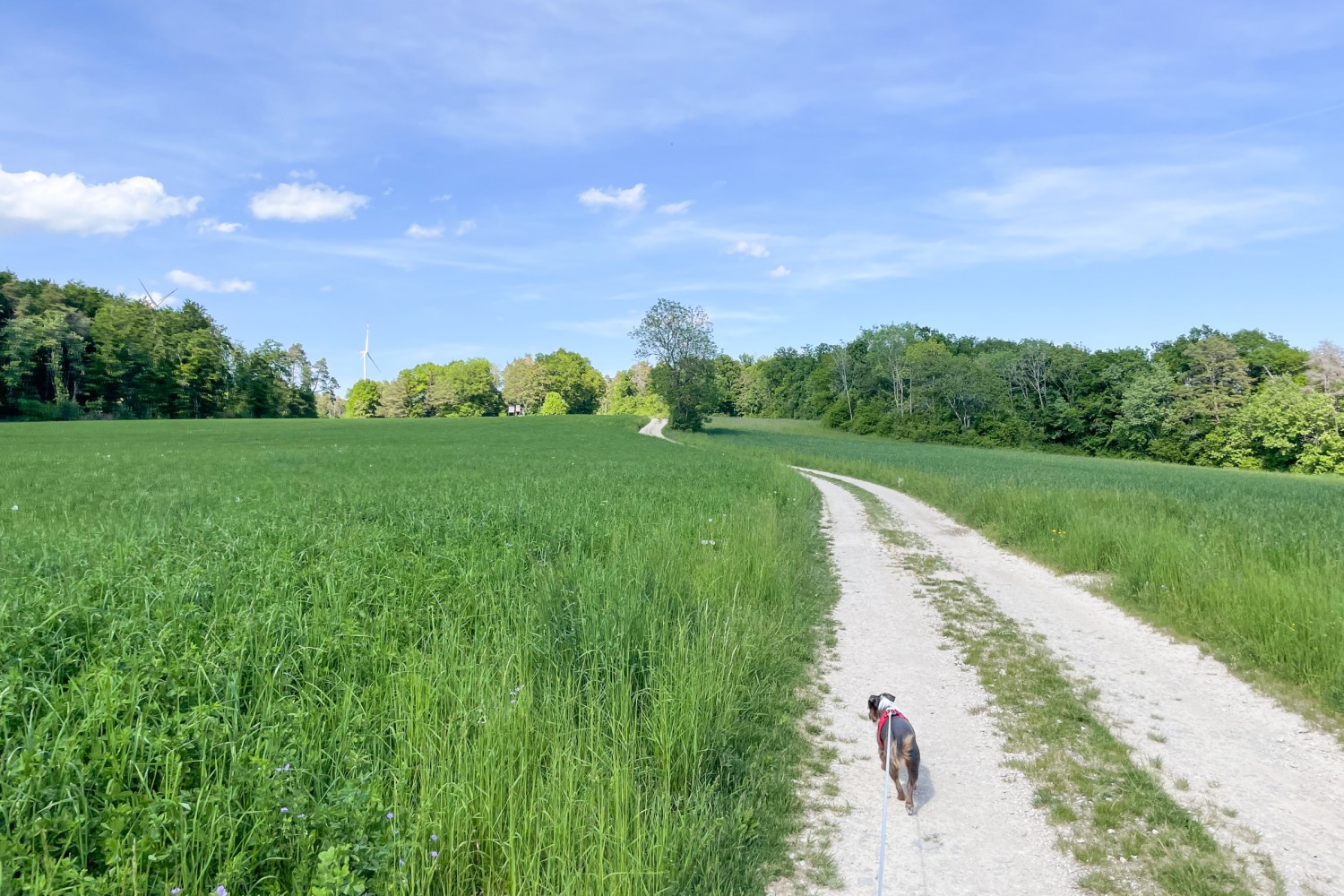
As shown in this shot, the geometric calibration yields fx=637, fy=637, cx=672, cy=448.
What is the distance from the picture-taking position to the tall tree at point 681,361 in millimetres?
84812

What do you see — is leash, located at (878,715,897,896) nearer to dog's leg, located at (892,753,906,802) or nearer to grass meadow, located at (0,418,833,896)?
dog's leg, located at (892,753,906,802)

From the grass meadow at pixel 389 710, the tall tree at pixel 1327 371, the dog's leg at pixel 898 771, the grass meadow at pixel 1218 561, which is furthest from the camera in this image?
the tall tree at pixel 1327 371

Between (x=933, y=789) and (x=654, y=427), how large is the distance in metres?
91.7

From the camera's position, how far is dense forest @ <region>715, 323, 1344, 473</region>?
64.9 m

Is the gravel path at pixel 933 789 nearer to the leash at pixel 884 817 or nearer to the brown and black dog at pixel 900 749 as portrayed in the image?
the leash at pixel 884 817

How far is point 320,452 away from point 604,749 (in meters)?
39.9

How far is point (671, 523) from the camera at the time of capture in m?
12.0

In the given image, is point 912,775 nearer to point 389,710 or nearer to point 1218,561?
point 389,710

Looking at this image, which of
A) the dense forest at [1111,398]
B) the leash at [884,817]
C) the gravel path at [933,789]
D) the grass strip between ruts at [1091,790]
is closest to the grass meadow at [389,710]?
the gravel path at [933,789]

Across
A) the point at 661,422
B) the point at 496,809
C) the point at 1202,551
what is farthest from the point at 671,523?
the point at 661,422

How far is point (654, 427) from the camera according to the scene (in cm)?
9656

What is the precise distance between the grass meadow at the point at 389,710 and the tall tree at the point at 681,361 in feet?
247

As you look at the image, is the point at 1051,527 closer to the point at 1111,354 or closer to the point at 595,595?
the point at 595,595

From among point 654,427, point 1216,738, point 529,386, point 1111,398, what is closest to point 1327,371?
point 1111,398
